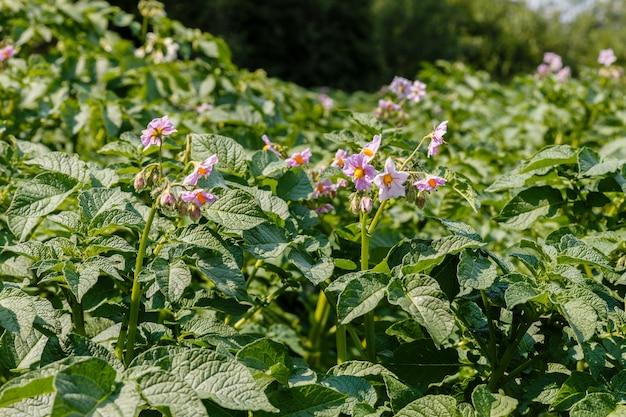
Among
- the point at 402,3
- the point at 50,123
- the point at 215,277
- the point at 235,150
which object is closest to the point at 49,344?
the point at 215,277

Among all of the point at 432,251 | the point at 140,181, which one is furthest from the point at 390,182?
the point at 140,181

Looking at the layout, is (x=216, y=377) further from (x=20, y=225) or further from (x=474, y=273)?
(x=20, y=225)

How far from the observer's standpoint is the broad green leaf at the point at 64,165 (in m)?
1.58

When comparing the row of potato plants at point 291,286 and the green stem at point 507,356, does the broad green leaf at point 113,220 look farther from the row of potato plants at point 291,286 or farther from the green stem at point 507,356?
the green stem at point 507,356

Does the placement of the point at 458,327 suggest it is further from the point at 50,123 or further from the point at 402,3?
the point at 402,3

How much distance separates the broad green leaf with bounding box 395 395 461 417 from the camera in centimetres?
120

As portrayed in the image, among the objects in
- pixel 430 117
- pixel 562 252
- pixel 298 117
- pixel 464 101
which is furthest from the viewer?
pixel 464 101

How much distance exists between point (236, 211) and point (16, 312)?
44 cm

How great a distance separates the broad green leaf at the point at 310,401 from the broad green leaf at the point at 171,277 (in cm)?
26

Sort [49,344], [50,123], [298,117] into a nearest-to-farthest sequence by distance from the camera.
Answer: [49,344], [50,123], [298,117]

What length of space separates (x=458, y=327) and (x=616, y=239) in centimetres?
43

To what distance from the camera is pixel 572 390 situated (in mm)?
1301

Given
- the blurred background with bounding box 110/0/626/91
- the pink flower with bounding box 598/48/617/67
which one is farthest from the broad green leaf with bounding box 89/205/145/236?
the blurred background with bounding box 110/0/626/91

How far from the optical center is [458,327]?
1.65 m
